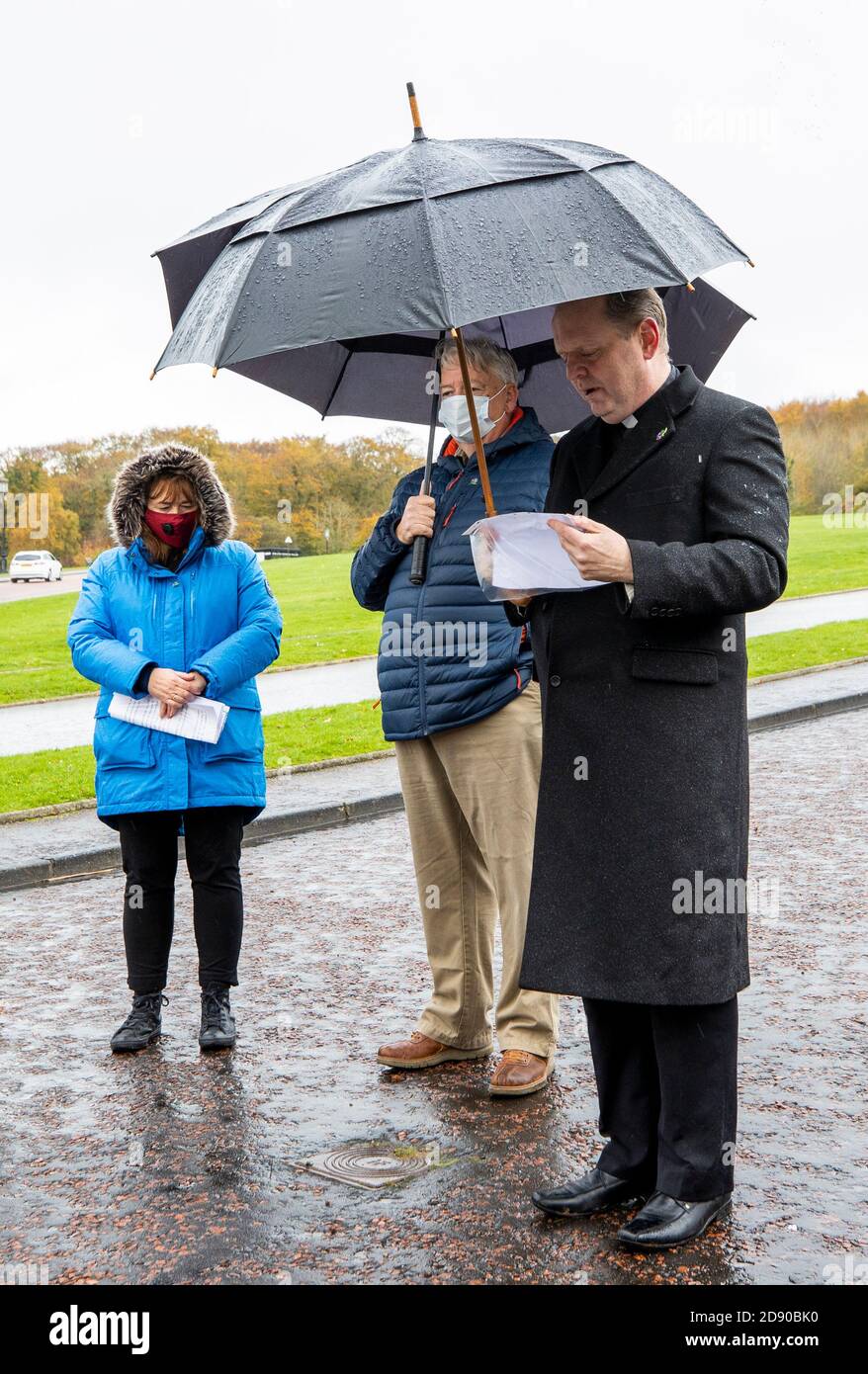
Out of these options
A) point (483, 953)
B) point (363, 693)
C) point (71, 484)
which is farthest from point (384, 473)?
point (483, 953)

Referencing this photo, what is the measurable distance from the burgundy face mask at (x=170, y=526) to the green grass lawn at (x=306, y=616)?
1285 centimetres

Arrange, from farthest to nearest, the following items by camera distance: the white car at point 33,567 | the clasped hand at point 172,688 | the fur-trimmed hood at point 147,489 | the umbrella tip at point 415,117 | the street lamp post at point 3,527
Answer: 1. the street lamp post at point 3,527
2. the white car at point 33,567
3. the fur-trimmed hood at point 147,489
4. the clasped hand at point 172,688
5. the umbrella tip at point 415,117

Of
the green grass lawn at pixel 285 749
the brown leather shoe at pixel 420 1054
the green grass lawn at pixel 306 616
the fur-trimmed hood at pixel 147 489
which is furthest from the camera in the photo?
the green grass lawn at pixel 306 616

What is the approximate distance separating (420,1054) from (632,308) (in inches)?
100

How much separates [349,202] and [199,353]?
506 millimetres

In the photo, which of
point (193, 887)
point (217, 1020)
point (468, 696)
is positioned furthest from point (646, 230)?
point (217, 1020)

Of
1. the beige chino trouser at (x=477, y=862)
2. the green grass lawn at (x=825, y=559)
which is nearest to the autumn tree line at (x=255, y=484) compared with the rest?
the green grass lawn at (x=825, y=559)

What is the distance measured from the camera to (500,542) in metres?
3.39

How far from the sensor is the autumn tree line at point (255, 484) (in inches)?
2038

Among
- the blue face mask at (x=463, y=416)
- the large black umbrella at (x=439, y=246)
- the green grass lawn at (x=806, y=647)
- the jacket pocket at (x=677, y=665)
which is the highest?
the large black umbrella at (x=439, y=246)

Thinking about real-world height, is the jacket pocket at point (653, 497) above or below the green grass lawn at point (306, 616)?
above

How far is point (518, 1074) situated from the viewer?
4.38m

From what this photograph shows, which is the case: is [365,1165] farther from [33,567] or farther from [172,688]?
[33,567]

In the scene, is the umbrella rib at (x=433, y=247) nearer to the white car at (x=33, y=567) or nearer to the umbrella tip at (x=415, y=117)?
the umbrella tip at (x=415, y=117)
